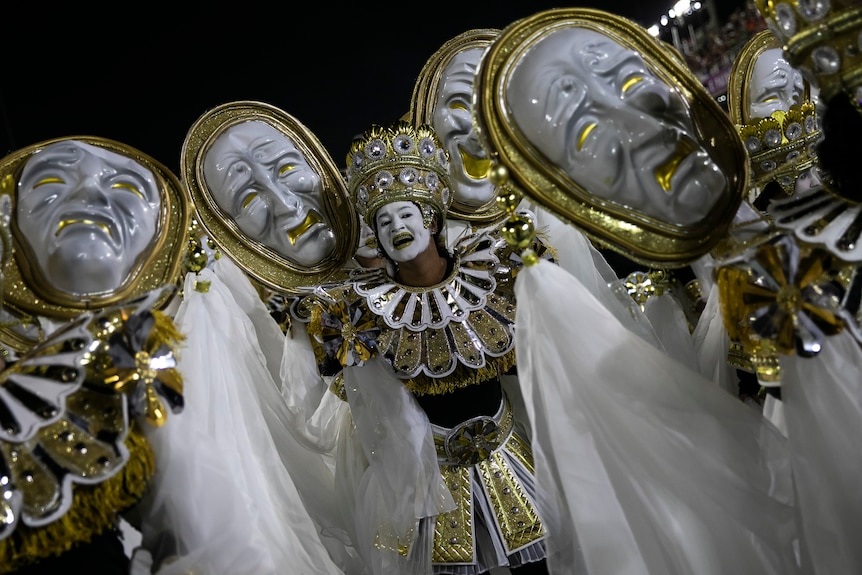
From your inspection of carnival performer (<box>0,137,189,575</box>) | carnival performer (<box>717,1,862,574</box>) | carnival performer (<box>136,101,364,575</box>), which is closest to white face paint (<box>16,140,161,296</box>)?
carnival performer (<box>0,137,189,575</box>)

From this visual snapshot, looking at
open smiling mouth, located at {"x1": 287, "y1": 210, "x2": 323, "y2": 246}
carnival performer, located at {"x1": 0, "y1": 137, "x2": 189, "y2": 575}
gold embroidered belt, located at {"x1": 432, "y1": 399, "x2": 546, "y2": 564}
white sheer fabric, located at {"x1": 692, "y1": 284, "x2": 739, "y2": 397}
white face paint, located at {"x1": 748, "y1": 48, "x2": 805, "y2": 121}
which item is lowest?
gold embroidered belt, located at {"x1": 432, "y1": 399, "x2": 546, "y2": 564}

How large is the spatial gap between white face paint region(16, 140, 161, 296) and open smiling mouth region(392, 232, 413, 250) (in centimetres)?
69

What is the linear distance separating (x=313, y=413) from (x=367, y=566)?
1.81 feet

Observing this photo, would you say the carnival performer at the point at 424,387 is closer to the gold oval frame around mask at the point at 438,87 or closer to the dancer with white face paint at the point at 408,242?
the dancer with white face paint at the point at 408,242

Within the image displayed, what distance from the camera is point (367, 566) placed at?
2277 millimetres

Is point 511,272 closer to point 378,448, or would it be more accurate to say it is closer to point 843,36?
point 378,448

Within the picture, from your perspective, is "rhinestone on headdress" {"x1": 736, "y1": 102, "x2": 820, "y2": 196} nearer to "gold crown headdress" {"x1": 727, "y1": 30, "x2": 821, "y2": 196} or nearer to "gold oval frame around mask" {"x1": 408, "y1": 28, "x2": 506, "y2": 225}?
"gold crown headdress" {"x1": 727, "y1": 30, "x2": 821, "y2": 196}

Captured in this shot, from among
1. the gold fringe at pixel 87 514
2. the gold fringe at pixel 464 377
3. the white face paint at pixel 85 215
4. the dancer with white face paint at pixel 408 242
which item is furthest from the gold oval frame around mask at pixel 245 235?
the gold fringe at pixel 87 514

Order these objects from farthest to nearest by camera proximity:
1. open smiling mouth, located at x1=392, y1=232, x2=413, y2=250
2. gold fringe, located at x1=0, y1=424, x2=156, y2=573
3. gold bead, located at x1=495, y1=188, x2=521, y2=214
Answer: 1. open smiling mouth, located at x1=392, y1=232, x2=413, y2=250
2. gold bead, located at x1=495, y1=188, x2=521, y2=214
3. gold fringe, located at x1=0, y1=424, x2=156, y2=573

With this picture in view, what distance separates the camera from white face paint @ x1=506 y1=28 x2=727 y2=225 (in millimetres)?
1627

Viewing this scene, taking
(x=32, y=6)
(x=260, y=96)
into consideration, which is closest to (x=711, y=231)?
(x=260, y=96)

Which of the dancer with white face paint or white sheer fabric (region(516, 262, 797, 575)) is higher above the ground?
the dancer with white face paint

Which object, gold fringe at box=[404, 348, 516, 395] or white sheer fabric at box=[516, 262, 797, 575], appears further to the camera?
gold fringe at box=[404, 348, 516, 395]

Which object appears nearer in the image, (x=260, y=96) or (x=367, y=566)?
(x=367, y=566)
